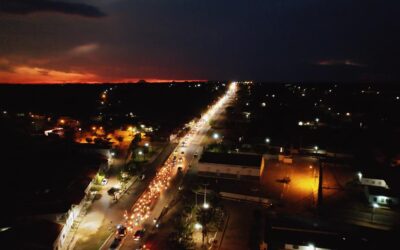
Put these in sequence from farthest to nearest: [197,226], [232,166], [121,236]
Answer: [232,166], [197,226], [121,236]

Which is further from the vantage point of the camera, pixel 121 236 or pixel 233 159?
pixel 233 159

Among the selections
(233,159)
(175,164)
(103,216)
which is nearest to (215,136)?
(175,164)

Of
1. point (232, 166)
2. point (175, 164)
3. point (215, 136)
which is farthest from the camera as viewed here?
point (215, 136)

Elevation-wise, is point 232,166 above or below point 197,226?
above

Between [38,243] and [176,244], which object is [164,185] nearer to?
[176,244]

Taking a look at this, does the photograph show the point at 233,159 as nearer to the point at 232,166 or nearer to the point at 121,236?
the point at 232,166

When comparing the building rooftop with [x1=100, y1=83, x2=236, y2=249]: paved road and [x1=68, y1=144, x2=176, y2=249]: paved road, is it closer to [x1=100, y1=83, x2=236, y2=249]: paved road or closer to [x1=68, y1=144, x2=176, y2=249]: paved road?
[x1=100, y1=83, x2=236, y2=249]: paved road

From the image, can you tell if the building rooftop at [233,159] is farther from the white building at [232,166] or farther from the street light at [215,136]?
the street light at [215,136]

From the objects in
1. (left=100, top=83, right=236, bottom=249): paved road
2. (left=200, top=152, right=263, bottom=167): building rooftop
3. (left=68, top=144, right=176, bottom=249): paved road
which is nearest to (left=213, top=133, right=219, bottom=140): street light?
(left=100, top=83, right=236, bottom=249): paved road
